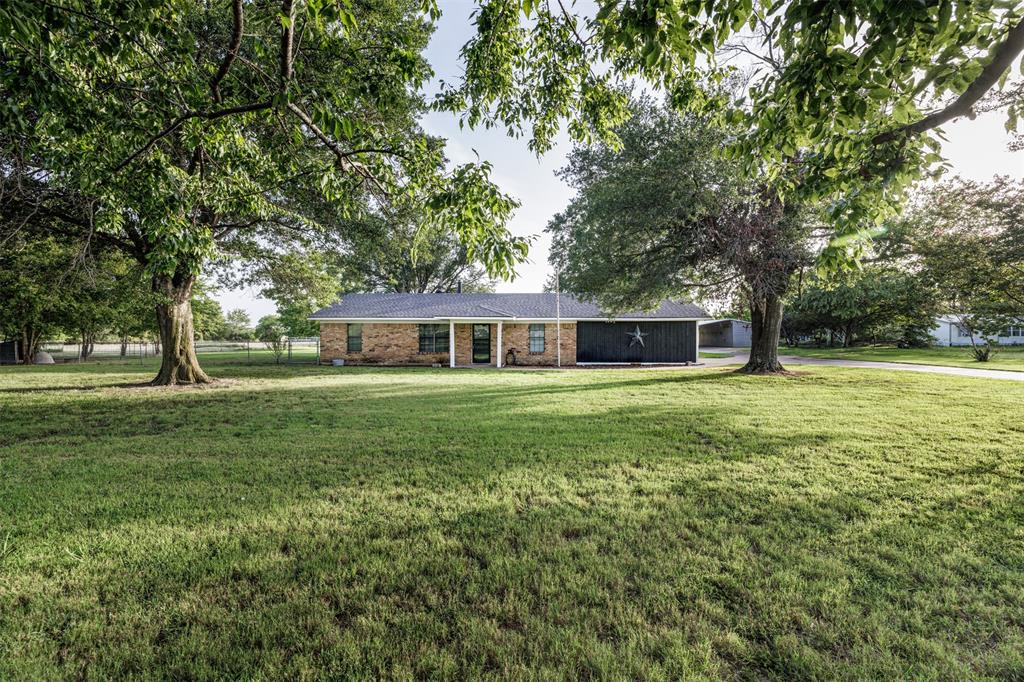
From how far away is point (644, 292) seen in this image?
545 inches

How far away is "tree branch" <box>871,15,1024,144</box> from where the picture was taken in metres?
2.84

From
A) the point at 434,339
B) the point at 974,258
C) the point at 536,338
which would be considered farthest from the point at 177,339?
the point at 974,258

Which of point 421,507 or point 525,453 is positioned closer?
point 421,507

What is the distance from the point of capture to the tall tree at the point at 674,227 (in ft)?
35.8

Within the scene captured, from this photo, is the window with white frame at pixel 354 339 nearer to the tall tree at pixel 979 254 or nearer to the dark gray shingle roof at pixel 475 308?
the dark gray shingle roof at pixel 475 308

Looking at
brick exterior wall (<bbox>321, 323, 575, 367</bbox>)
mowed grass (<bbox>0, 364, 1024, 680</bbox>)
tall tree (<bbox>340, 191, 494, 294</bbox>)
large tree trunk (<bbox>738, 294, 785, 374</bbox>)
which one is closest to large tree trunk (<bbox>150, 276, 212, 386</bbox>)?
tall tree (<bbox>340, 191, 494, 294</bbox>)

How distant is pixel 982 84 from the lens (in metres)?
3.00

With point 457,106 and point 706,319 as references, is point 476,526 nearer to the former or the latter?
point 457,106

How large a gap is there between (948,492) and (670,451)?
2.56 meters

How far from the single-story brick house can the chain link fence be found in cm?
329

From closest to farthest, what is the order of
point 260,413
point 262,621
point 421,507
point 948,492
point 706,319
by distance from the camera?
point 262,621
point 421,507
point 948,492
point 260,413
point 706,319

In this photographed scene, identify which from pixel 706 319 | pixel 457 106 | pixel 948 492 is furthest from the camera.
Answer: pixel 706 319

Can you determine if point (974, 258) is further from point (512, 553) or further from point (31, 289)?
point (31, 289)

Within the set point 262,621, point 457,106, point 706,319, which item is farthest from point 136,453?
point 706,319
